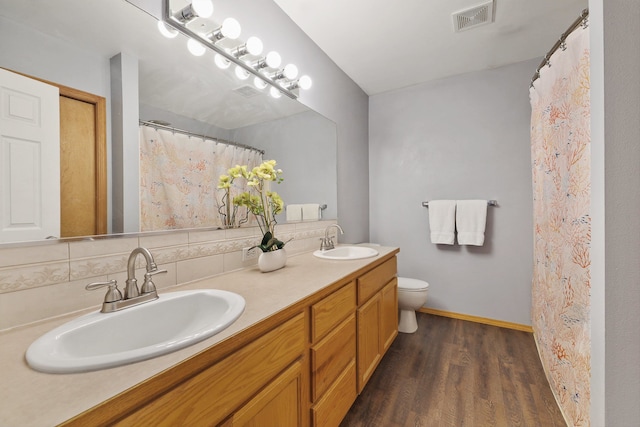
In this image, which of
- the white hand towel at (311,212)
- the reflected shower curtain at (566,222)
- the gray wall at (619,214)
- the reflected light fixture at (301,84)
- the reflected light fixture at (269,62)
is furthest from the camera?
the white hand towel at (311,212)

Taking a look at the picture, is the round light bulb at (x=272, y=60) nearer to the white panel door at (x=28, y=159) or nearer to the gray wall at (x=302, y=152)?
the gray wall at (x=302, y=152)

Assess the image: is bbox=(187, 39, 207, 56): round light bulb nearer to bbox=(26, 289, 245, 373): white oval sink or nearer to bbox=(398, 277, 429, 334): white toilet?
bbox=(26, 289, 245, 373): white oval sink

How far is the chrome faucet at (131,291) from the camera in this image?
0.77 meters

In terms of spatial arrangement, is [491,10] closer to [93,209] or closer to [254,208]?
[254,208]

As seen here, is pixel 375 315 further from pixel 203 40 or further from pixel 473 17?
pixel 473 17

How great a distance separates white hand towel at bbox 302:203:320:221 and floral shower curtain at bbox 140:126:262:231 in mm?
675

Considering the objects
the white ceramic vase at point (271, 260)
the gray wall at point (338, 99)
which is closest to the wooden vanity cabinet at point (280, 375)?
the white ceramic vase at point (271, 260)

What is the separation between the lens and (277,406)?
0.83 m

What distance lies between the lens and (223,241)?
1300 millimetres

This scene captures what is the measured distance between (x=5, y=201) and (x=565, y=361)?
2.28 meters

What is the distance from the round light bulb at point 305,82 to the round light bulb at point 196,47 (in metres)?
0.72

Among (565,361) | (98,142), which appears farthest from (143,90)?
(565,361)

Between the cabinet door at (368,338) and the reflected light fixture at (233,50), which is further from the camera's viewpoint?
the cabinet door at (368,338)

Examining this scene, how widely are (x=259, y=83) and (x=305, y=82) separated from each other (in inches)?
16.3
